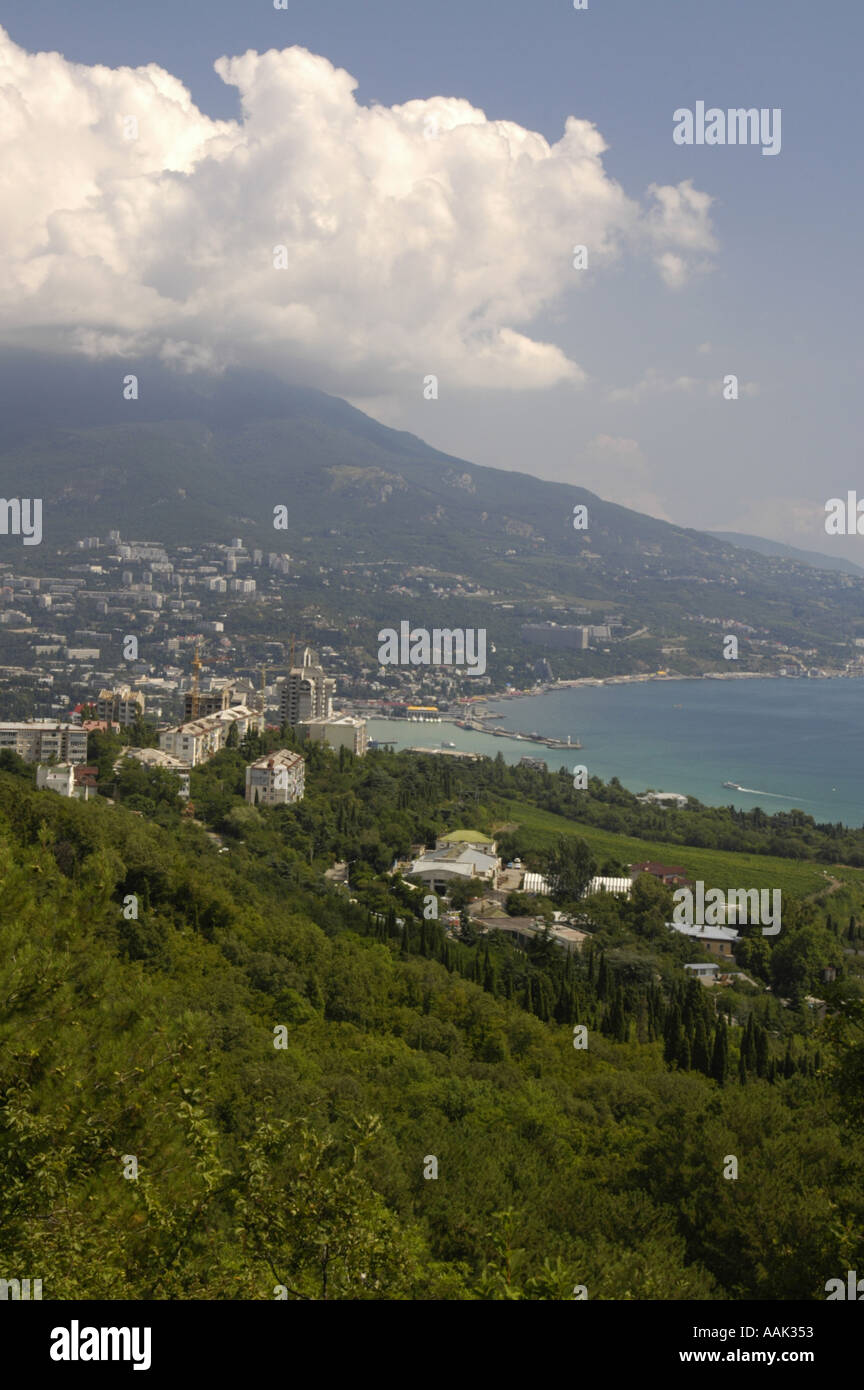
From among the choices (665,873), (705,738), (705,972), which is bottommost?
(705,972)

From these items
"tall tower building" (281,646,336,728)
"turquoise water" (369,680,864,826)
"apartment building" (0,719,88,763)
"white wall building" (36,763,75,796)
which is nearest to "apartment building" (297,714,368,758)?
"tall tower building" (281,646,336,728)

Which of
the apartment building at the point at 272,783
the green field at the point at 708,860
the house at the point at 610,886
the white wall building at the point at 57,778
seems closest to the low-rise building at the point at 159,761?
the apartment building at the point at 272,783

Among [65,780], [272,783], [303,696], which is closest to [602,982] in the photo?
[272,783]

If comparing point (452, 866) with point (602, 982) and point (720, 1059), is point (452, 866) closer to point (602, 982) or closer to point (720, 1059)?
point (602, 982)

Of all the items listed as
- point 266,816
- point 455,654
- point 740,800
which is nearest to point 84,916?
point 266,816

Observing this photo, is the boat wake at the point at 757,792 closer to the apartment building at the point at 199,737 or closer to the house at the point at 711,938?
the apartment building at the point at 199,737

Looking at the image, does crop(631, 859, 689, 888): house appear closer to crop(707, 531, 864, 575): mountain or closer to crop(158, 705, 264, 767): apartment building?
crop(158, 705, 264, 767): apartment building
